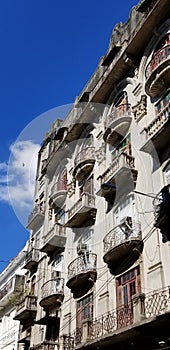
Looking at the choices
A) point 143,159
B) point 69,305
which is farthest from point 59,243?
point 143,159

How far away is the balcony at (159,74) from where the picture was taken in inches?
579

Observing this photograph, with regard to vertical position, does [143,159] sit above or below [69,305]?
above

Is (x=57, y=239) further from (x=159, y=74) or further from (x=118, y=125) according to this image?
(x=159, y=74)

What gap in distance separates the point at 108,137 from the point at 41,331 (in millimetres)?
10123

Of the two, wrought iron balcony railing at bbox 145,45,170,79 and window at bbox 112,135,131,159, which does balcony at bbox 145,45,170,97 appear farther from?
window at bbox 112,135,131,159

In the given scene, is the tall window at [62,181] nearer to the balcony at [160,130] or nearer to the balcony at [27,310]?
the balcony at [27,310]

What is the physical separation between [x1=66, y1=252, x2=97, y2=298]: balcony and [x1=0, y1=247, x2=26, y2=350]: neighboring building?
8.33 metres

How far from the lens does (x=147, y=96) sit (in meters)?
16.3

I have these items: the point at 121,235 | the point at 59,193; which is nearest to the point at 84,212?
the point at 121,235

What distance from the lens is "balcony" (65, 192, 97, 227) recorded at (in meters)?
17.7

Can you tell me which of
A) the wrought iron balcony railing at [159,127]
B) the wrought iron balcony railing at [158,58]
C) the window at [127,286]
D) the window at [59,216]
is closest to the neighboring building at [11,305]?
the window at [59,216]

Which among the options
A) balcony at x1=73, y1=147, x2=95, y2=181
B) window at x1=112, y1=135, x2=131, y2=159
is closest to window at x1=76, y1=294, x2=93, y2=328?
window at x1=112, y1=135, x2=131, y2=159

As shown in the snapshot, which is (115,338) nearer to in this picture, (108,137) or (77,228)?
(77,228)

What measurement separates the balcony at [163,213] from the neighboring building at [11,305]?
14.5 meters
